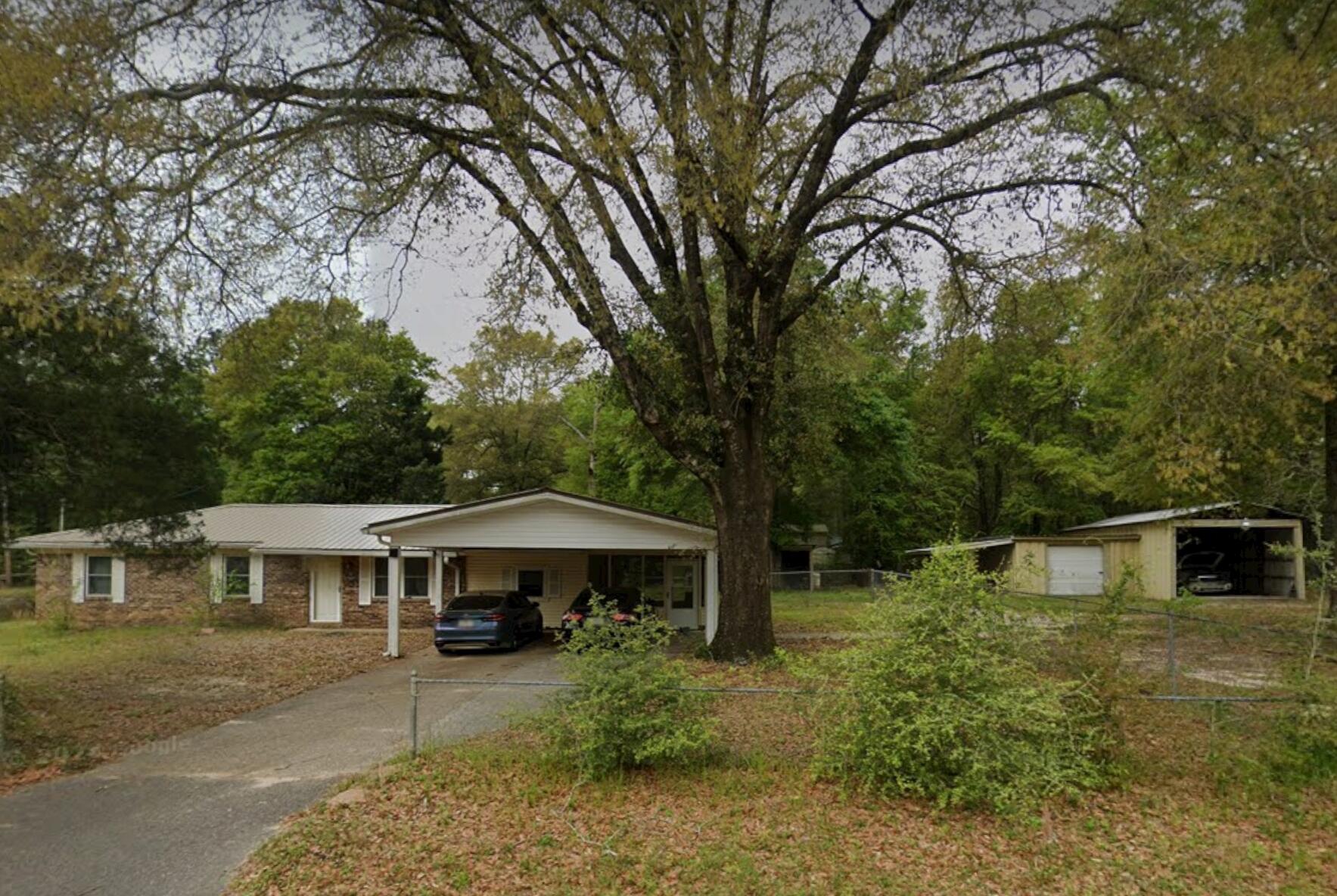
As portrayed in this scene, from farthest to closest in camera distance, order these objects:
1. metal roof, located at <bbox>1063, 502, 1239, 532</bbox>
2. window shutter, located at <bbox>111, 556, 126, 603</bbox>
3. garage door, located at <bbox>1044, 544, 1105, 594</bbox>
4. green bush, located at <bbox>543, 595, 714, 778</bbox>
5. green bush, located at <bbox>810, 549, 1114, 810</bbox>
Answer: garage door, located at <bbox>1044, 544, 1105, 594</bbox>, metal roof, located at <bbox>1063, 502, 1239, 532</bbox>, window shutter, located at <bbox>111, 556, 126, 603</bbox>, green bush, located at <bbox>543, 595, 714, 778</bbox>, green bush, located at <bbox>810, 549, 1114, 810</bbox>

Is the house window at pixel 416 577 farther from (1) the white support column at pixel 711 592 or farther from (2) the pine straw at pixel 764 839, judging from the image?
(2) the pine straw at pixel 764 839

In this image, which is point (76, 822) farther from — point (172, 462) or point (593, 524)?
point (593, 524)

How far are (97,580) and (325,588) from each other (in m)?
6.47

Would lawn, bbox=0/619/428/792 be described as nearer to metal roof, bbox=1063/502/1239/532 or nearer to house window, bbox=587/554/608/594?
house window, bbox=587/554/608/594

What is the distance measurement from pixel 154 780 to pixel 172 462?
5.52 metres

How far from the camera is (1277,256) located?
344 inches

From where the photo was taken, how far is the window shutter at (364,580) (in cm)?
2186

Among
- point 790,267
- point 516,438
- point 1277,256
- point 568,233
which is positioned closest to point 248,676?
point 568,233

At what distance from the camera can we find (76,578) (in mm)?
21828

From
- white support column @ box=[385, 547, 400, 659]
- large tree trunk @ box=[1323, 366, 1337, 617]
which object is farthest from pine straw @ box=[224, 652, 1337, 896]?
large tree trunk @ box=[1323, 366, 1337, 617]

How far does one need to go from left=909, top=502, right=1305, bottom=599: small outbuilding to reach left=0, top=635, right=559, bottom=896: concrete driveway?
20577 mm

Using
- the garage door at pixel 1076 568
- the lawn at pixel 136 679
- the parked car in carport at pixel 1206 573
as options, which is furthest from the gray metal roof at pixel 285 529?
the parked car in carport at pixel 1206 573

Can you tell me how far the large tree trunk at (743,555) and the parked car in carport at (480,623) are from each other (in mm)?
5196

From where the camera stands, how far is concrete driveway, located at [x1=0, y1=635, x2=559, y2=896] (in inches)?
212
